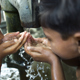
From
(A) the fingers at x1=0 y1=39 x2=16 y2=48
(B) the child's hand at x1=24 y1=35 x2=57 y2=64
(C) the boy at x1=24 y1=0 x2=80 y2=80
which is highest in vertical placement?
(C) the boy at x1=24 y1=0 x2=80 y2=80

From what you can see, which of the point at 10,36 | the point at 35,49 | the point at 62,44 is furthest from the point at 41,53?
the point at 10,36

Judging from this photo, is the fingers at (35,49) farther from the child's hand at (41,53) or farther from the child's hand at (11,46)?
the child's hand at (11,46)

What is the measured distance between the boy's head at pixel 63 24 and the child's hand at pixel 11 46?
17.1 inches

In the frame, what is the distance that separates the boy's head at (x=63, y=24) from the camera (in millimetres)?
825

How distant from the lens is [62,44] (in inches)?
38.9

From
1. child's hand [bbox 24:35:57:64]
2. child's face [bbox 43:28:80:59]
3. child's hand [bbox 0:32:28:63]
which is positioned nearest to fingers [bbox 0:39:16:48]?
child's hand [bbox 0:32:28:63]

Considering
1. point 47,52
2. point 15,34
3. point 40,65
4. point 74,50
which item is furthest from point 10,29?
point 74,50

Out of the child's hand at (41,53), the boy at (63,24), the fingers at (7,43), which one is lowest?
the child's hand at (41,53)

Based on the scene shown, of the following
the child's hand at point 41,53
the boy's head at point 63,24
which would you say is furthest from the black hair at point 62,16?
the child's hand at point 41,53

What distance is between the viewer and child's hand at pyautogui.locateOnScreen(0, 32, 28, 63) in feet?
4.10

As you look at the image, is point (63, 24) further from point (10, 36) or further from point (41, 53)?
point (10, 36)

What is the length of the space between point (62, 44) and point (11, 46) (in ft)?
1.75

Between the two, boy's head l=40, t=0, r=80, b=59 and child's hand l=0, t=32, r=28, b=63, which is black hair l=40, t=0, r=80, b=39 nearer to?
boy's head l=40, t=0, r=80, b=59

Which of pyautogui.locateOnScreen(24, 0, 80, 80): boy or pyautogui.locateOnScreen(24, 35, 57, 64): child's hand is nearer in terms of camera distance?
pyautogui.locateOnScreen(24, 0, 80, 80): boy
